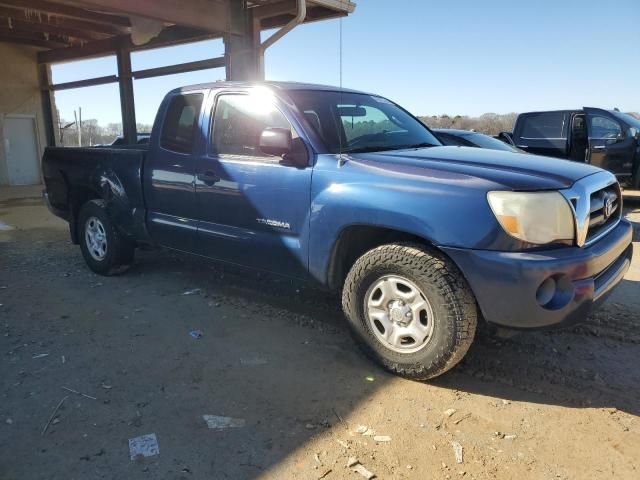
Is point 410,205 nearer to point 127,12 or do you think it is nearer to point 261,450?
point 261,450

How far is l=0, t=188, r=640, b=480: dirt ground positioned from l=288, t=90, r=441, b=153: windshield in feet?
4.83

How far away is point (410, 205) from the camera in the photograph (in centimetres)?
298

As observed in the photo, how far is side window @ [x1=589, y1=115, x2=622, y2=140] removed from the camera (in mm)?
10062

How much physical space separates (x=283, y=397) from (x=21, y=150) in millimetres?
16162

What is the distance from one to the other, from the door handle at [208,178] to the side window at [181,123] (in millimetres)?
347

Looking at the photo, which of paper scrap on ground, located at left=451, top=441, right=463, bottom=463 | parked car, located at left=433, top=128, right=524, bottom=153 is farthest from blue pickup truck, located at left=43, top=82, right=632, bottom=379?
parked car, located at left=433, top=128, right=524, bottom=153

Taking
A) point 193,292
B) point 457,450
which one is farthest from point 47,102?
point 457,450

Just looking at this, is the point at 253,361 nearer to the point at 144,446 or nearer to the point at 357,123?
the point at 144,446

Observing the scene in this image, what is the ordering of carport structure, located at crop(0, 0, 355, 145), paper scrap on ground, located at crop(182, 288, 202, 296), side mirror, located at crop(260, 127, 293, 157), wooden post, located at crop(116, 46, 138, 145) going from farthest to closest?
1. wooden post, located at crop(116, 46, 138, 145)
2. carport structure, located at crop(0, 0, 355, 145)
3. paper scrap on ground, located at crop(182, 288, 202, 296)
4. side mirror, located at crop(260, 127, 293, 157)

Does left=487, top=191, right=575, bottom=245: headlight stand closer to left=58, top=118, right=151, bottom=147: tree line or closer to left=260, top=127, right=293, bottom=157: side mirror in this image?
left=260, top=127, right=293, bottom=157: side mirror

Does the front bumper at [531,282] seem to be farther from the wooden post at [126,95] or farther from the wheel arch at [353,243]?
the wooden post at [126,95]

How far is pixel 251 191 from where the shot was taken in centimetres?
383

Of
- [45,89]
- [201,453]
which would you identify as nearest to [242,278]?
[201,453]

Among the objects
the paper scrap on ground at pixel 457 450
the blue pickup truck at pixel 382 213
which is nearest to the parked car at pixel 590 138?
the blue pickup truck at pixel 382 213
